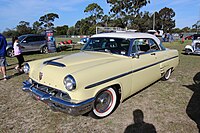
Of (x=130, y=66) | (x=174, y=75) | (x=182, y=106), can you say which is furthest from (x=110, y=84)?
(x=174, y=75)

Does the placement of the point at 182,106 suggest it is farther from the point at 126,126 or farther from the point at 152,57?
the point at 126,126

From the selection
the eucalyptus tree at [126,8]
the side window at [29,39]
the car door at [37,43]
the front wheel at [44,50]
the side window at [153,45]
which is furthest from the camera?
the eucalyptus tree at [126,8]

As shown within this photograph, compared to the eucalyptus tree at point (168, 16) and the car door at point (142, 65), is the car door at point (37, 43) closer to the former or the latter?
the car door at point (142, 65)

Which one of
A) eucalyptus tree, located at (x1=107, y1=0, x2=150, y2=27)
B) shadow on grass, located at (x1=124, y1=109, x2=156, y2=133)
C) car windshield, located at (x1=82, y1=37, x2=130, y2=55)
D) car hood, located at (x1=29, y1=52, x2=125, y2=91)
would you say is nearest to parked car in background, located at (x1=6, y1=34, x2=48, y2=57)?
car windshield, located at (x1=82, y1=37, x2=130, y2=55)

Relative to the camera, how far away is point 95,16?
60062 millimetres

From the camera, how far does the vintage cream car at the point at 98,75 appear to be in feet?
8.56

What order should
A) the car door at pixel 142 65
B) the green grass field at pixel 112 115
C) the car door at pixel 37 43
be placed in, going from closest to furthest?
the green grass field at pixel 112 115 < the car door at pixel 142 65 < the car door at pixel 37 43

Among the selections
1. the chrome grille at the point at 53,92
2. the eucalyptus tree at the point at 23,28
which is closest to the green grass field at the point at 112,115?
the chrome grille at the point at 53,92

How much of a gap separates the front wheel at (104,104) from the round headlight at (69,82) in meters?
0.64

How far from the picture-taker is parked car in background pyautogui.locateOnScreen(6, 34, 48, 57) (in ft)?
38.1

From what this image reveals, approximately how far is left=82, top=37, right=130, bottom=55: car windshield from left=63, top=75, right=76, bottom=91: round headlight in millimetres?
1575

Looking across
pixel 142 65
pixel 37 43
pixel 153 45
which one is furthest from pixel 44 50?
pixel 142 65

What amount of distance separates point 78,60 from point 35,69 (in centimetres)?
94

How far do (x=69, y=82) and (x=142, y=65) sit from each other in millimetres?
1916
